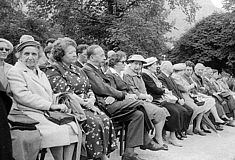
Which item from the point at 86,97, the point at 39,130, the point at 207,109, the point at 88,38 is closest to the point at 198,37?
the point at 88,38

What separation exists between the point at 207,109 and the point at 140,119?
2702mm

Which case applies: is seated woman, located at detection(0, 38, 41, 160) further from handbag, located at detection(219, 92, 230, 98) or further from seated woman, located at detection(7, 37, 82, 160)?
handbag, located at detection(219, 92, 230, 98)

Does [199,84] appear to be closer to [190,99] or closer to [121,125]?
[190,99]

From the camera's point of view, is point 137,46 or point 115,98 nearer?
point 115,98

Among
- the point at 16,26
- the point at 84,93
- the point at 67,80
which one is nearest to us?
the point at 67,80

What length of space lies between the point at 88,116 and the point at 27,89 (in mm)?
793

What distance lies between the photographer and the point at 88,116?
4.04m

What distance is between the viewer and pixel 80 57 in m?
5.75

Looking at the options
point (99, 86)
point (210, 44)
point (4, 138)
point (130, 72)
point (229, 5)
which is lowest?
point (4, 138)

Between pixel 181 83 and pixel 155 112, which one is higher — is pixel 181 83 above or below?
above

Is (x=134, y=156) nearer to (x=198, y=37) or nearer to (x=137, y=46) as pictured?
(x=137, y=46)

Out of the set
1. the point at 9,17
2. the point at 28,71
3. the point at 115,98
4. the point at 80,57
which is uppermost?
the point at 9,17

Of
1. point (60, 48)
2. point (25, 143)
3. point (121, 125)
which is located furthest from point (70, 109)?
point (121, 125)

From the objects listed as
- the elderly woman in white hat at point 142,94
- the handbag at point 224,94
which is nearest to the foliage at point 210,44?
the handbag at point 224,94
